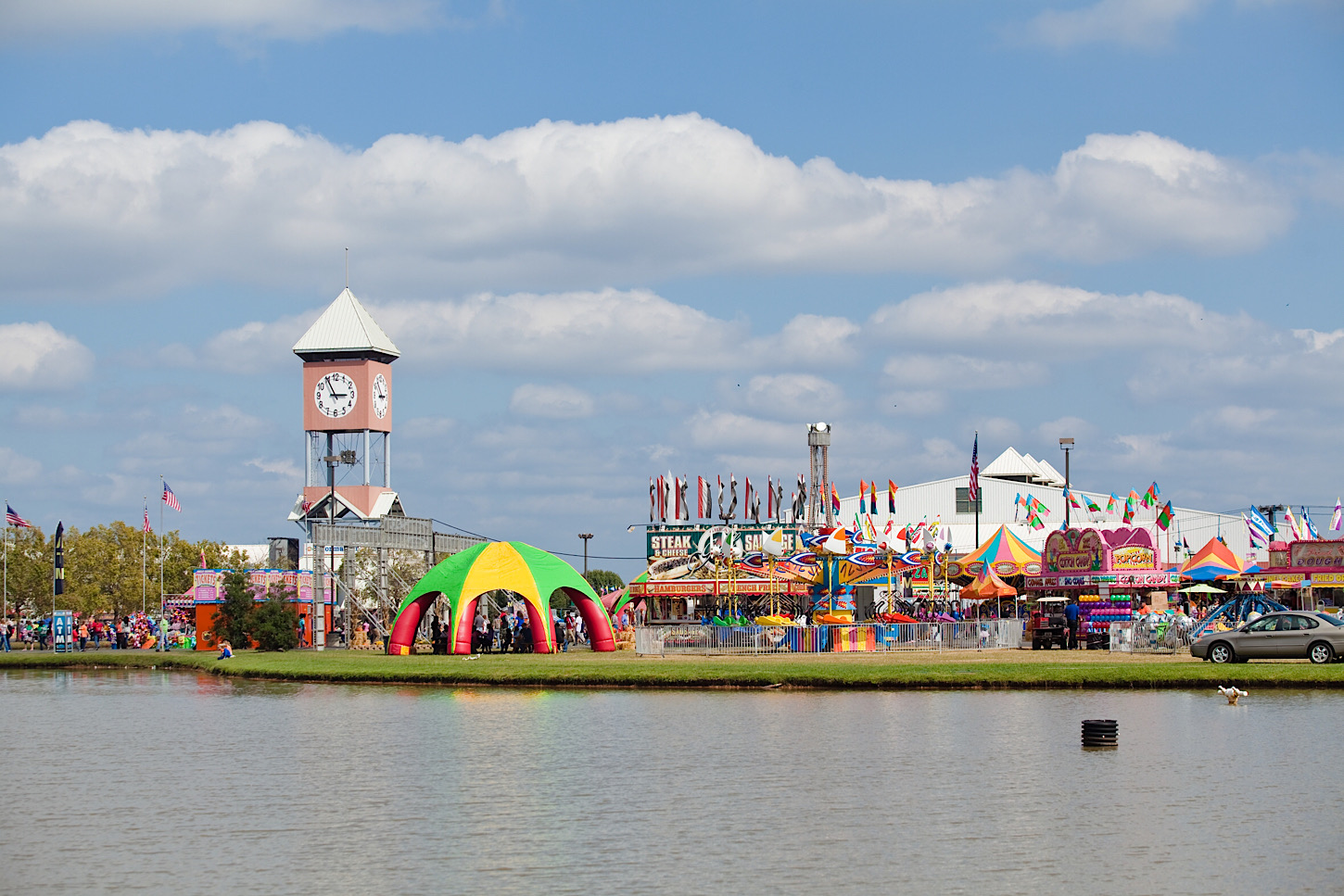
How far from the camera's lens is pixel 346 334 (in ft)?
376

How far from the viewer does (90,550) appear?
270 ft

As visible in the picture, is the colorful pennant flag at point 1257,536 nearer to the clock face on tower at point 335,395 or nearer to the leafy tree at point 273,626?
the leafy tree at point 273,626

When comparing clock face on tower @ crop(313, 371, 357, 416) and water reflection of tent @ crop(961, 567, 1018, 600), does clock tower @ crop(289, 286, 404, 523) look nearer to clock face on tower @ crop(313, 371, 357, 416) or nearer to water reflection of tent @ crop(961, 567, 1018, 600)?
clock face on tower @ crop(313, 371, 357, 416)

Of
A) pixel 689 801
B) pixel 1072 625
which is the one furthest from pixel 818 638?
pixel 689 801

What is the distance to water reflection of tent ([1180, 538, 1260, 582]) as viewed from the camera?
54.9m

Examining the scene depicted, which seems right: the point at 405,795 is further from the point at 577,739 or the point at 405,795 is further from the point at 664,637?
the point at 664,637

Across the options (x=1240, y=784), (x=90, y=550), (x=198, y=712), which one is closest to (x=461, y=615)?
(x=198, y=712)

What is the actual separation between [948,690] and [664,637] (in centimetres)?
1650

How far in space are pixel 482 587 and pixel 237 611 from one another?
12549 mm

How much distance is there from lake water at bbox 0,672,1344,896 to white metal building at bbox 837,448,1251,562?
66442 mm

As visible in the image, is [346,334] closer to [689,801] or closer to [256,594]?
[256,594]

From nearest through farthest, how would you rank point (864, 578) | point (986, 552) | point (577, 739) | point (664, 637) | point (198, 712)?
1. point (577, 739)
2. point (198, 712)
3. point (664, 637)
4. point (864, 578)
5. point (986, 552)

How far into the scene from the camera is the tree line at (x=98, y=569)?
8200 centimetres

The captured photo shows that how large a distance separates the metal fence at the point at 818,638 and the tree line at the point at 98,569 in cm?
4478
